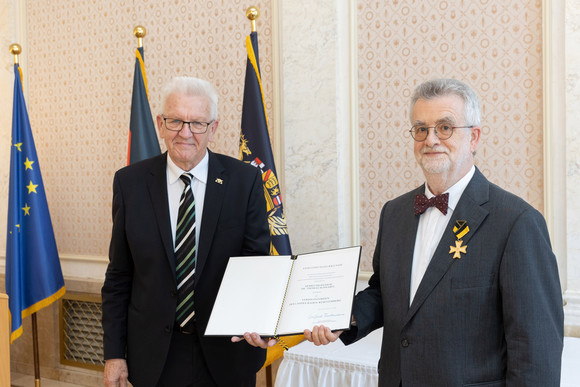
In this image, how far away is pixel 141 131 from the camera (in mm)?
4109

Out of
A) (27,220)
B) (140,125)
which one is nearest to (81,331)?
(27,220)

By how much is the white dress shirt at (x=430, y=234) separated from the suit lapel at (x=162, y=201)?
0.88 meters

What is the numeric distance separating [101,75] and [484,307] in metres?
4.18

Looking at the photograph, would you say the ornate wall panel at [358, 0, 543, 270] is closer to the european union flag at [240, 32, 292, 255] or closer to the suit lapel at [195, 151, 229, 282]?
the european union flag at [240, 32, 292, 255]

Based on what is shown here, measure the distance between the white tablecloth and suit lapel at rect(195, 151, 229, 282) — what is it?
104cm

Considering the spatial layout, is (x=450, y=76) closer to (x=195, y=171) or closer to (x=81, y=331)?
(x=195, y=171)

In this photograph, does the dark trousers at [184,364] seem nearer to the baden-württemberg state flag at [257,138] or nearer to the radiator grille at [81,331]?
the baden-württemberg state flag at [257,138]

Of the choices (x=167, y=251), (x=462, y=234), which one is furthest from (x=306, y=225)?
(x=462, y=234)

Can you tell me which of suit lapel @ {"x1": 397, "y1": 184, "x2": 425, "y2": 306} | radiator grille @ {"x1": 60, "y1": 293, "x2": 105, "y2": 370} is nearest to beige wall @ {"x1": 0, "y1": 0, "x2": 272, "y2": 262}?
radiator grille @ {"x1": 60, "y1": 293, "x2": 105, "y2": 370}

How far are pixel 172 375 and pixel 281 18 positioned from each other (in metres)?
2.73

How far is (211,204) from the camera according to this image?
216 cm

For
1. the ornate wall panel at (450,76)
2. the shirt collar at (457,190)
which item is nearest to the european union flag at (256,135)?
the ornate wall panel at (450,76)

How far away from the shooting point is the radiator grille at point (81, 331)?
4.93 meters

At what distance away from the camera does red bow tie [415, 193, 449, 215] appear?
1.72m
